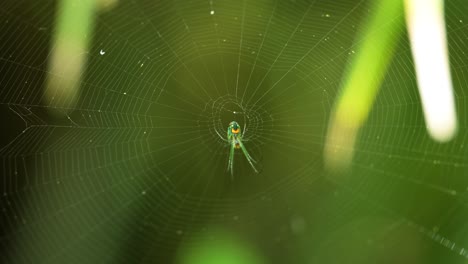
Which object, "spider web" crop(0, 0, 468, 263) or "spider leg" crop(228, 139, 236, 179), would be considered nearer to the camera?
"spider web" crop(0, 0, 468, 263)

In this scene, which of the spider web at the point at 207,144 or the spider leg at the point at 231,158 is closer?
the spider web at the point at 207,144

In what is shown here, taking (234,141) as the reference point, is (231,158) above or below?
below

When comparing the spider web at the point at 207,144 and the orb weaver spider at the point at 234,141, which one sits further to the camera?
the orb weaver spider at the point at 234,141

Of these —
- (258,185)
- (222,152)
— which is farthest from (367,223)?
(222,152)

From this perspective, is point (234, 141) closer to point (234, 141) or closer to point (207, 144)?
point (234, 141)

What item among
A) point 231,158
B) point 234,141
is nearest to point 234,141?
point 234,141

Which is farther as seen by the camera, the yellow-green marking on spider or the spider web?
the yellow-green marking on spider

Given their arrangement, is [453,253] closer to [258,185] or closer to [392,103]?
[392,103]

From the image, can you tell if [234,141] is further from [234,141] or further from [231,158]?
[231,158]
